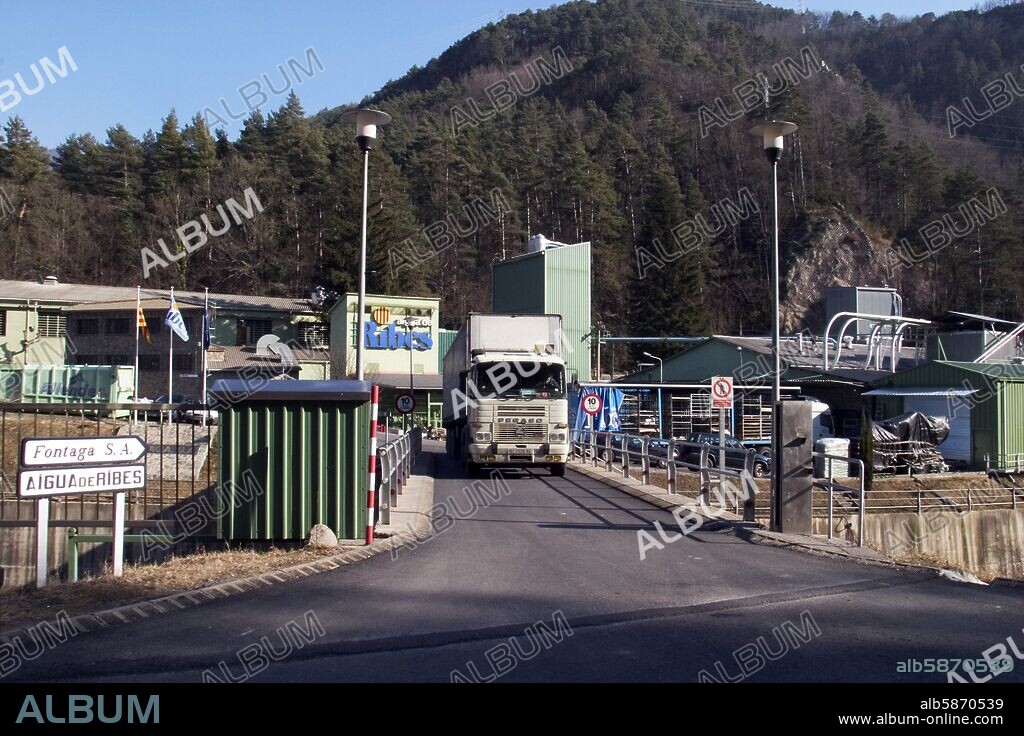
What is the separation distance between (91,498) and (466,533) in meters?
6.61

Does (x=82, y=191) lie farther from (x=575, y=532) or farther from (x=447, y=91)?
(x=575, y=532)

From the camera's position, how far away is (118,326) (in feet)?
172

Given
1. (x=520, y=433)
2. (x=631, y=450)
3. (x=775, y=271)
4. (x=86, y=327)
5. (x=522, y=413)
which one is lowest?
(x=631, y=450)

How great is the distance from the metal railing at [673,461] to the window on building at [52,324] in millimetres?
39826

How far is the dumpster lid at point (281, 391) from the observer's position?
389 inches

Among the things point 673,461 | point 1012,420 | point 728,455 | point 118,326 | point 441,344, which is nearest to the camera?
point 673,461

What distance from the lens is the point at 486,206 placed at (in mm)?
71625

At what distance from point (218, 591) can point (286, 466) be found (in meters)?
2.21

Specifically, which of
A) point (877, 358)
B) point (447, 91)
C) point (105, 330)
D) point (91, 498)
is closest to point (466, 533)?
point (91, 498)

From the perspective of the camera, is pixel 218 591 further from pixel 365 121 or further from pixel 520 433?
pixel 520 433

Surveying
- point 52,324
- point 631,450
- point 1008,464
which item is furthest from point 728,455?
point 52,324

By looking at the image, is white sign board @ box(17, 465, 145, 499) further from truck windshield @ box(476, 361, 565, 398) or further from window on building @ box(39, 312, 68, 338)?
window on building @ box(39, 312, 68, 338)

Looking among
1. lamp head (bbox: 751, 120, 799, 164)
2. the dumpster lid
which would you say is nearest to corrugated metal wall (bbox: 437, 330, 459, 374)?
lamp head (bbox: 751, 120, 799, 164)
